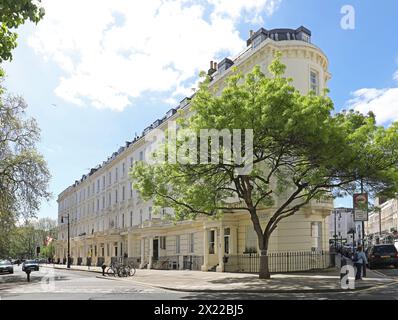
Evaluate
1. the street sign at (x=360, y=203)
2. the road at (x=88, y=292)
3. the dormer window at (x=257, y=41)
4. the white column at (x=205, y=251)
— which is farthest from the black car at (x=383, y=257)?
the dormer window at (x=257, y=41)

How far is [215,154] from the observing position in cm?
2162

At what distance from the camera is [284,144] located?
837 inches

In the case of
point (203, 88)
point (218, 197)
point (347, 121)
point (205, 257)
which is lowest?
point (205, 257)

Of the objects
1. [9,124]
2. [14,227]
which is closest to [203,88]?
[9,124]

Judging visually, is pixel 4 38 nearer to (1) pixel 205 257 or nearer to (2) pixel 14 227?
(1) pixel 205 257

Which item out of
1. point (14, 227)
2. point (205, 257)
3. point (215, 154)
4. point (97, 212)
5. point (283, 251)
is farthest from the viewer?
point (97, 212)

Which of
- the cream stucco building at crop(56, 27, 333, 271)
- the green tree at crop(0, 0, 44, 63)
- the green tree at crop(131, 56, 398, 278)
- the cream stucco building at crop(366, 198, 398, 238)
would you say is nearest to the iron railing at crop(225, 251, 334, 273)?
the cream stucco building at crop(56, 27, 333, 271)

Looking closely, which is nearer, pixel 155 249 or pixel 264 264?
pixel 264 264

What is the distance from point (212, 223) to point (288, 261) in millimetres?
6641

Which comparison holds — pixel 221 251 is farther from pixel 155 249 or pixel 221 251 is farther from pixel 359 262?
pixel 155 249

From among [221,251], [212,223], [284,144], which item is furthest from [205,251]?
[284,144]

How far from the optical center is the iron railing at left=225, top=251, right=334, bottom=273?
93.9 feet
